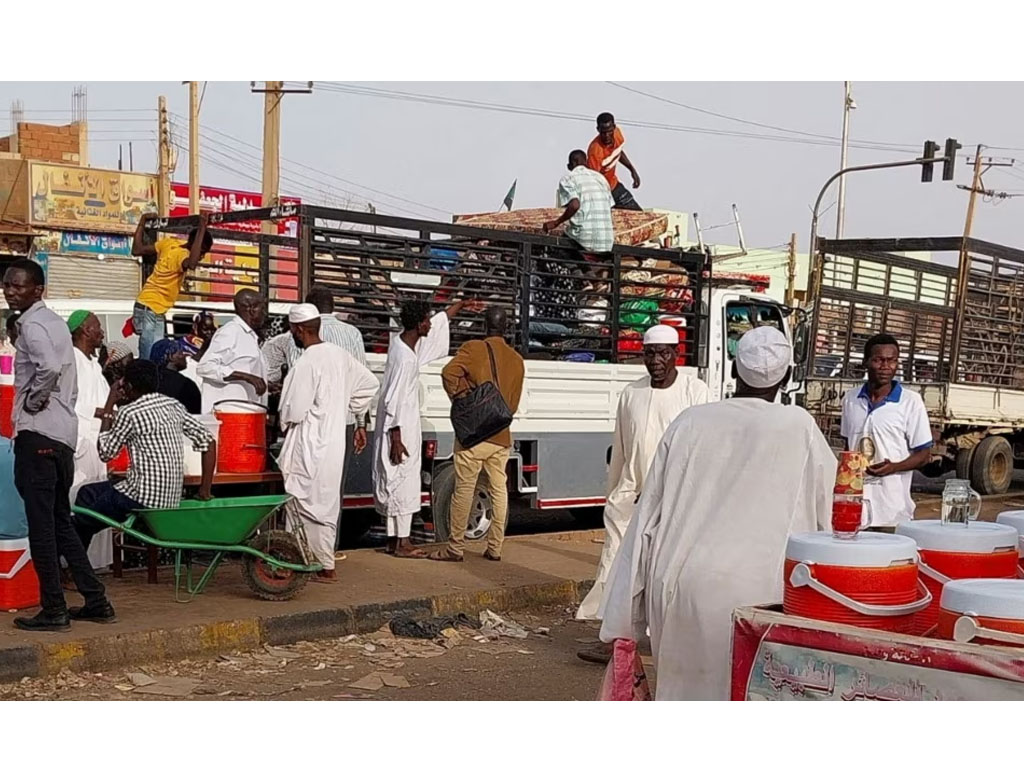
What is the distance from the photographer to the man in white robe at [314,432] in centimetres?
798

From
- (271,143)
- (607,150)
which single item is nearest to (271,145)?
(271,143)

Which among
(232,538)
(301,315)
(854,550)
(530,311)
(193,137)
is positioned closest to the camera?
(854,550)

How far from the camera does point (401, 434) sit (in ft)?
28.8

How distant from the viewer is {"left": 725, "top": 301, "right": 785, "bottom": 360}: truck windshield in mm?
11812

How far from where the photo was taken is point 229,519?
7020 mm

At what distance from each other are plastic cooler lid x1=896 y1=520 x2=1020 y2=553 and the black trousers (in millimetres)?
4327

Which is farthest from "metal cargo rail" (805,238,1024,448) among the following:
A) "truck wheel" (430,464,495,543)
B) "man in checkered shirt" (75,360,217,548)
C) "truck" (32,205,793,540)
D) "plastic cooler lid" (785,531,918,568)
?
"plastic cooler lid" (785,531,918,568)

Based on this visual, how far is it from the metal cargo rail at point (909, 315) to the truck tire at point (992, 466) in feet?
2.70

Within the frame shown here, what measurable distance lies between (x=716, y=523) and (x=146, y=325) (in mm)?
7105

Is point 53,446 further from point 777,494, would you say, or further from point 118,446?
point 777,494

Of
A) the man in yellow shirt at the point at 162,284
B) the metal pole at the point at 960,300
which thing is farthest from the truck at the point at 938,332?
the man in yellow shirt at the point at 162,284

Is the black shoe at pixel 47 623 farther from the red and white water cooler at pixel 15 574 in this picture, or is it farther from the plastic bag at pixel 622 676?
the plastic bag at pixel 622 676

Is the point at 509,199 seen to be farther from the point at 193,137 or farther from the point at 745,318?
the point at 193,137

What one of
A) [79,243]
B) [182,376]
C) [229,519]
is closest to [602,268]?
[182,376]
